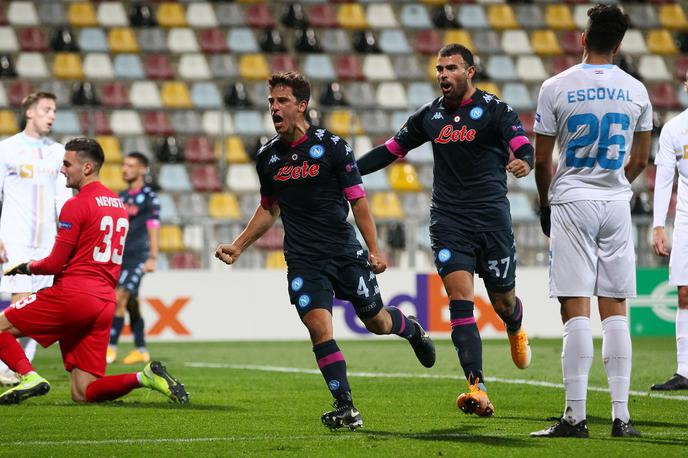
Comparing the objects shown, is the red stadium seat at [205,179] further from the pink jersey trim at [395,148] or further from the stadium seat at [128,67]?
the pink jersey trim at [395,148]

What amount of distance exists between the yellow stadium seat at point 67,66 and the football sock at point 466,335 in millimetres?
14600

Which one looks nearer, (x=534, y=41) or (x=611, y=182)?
(x=611, y=182)

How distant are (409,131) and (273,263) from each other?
9.79m

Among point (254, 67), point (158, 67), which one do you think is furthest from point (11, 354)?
point (254, 67)

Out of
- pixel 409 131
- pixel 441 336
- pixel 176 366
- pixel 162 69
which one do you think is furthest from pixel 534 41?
pixel 409 131

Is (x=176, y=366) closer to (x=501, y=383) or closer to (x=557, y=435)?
(x=501, y=383)

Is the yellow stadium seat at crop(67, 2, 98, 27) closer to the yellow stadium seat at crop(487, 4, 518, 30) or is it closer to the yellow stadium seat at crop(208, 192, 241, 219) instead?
the yellow stadium seat at crop(208, 192, 241, 219)

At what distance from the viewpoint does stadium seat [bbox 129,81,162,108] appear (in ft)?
66.7

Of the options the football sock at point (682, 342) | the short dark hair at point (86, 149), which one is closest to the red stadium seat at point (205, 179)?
the football sock at point (682, 342)

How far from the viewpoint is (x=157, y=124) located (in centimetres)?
1983

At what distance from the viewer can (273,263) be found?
56.4ft

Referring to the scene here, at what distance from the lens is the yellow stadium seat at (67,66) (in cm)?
2034

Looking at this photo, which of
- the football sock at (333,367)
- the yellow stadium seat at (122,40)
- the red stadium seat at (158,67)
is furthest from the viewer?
the yellow stadium seat at (122,40)

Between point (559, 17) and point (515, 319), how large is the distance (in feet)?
54.4
